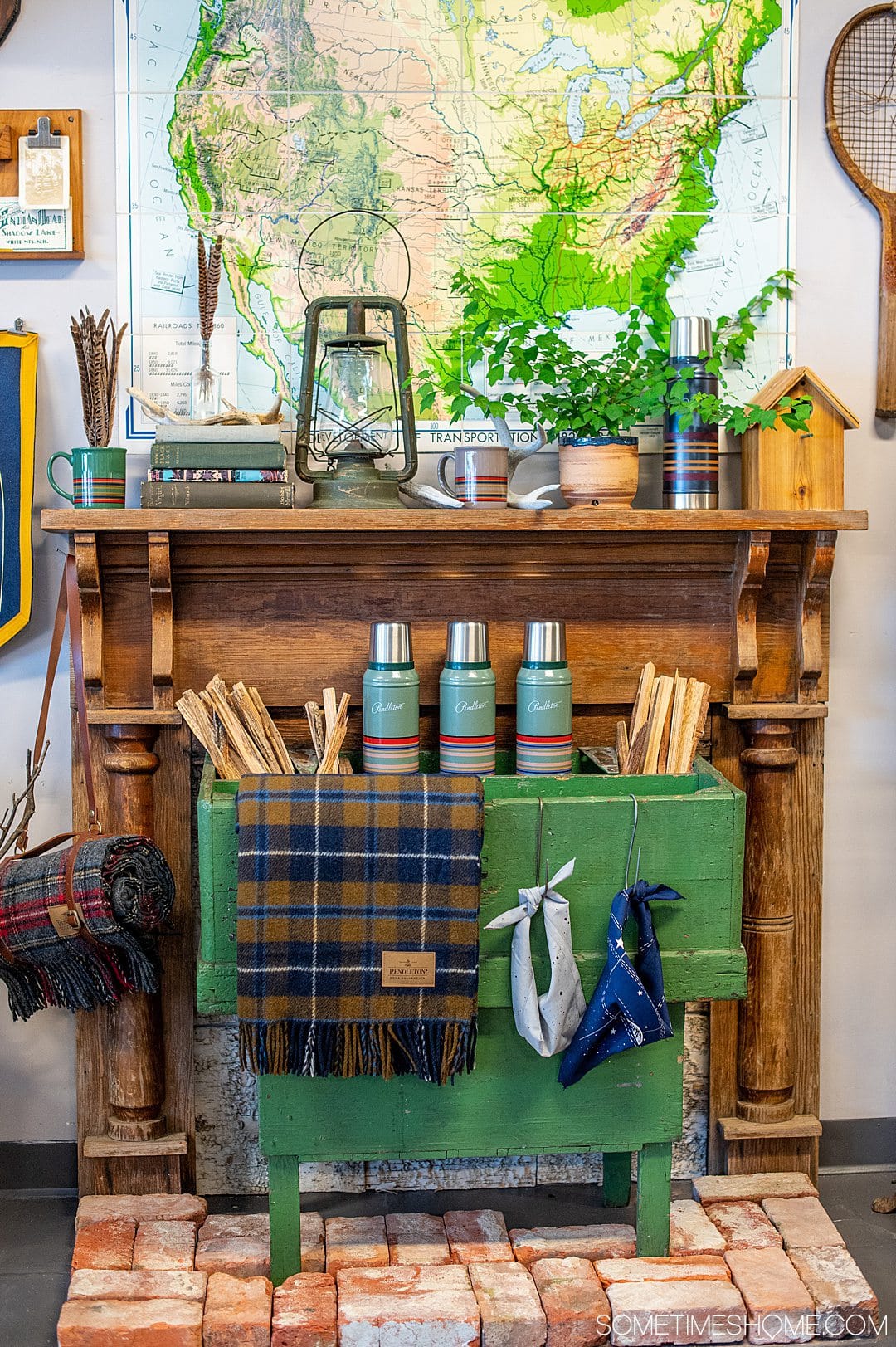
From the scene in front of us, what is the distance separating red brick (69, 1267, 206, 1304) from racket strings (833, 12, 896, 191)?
257 cm

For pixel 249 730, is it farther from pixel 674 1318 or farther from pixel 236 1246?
pixel 674 1318

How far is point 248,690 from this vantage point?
250 cm

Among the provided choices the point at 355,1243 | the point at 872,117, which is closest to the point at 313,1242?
the point at 355,1243

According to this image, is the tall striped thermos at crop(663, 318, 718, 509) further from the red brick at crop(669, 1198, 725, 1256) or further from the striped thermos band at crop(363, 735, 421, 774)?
the red brick at crop(669, 1198, 725, 1256)

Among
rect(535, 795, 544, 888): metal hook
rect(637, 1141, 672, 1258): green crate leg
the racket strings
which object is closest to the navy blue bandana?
rect(535, 795, 544, 888): metal hook

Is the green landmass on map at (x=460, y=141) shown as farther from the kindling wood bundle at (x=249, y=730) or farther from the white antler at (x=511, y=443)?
the kindling wood bundle at (x=249, y=730)

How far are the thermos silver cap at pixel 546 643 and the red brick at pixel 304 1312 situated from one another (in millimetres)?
1202

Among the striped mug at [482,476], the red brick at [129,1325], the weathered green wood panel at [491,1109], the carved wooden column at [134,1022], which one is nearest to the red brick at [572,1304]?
the weathered green wood panel at [491,1109]

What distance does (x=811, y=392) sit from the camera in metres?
2.57

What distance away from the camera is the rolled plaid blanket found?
238 cm

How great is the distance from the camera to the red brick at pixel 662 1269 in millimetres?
2312

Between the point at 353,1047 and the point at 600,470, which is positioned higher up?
the point at 600,470

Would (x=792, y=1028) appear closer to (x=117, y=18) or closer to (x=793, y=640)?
(x=793, y=640)

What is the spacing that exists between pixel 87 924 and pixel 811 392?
5.73 feet
